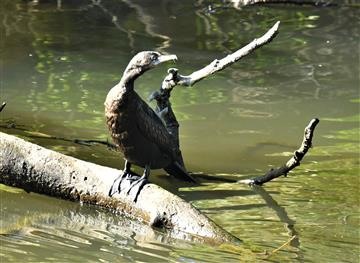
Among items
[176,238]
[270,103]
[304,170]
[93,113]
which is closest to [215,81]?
[270,103]

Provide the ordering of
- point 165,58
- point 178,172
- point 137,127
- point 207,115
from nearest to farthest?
point 165,58, point 137,127, point 178,172, point 207,115

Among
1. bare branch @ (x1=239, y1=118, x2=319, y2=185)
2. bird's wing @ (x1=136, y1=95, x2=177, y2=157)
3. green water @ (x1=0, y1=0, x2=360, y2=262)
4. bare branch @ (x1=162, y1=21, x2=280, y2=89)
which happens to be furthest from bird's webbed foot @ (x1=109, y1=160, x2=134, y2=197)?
bare branch @ (x1=239, y1=118, x2=319, y2=185)

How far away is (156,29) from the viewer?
39.4ft

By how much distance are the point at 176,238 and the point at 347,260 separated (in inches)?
37.9

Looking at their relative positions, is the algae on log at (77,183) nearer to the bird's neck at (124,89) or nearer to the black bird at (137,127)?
the black bird at (137,127)

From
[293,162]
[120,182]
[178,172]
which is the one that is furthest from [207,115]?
[120,182]

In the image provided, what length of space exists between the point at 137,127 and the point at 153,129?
198 mm

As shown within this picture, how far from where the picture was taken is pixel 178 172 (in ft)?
19.7

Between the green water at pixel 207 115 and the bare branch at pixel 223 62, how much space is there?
2.50 ft

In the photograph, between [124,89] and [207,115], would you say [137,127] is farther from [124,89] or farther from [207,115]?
[207,115]

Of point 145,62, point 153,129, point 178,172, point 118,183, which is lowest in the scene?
point 178,172

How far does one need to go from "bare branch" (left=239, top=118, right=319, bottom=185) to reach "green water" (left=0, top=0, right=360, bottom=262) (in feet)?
0.30

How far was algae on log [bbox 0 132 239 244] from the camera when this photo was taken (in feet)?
16.7

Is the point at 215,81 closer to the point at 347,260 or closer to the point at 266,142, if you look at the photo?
the point at 266,142
